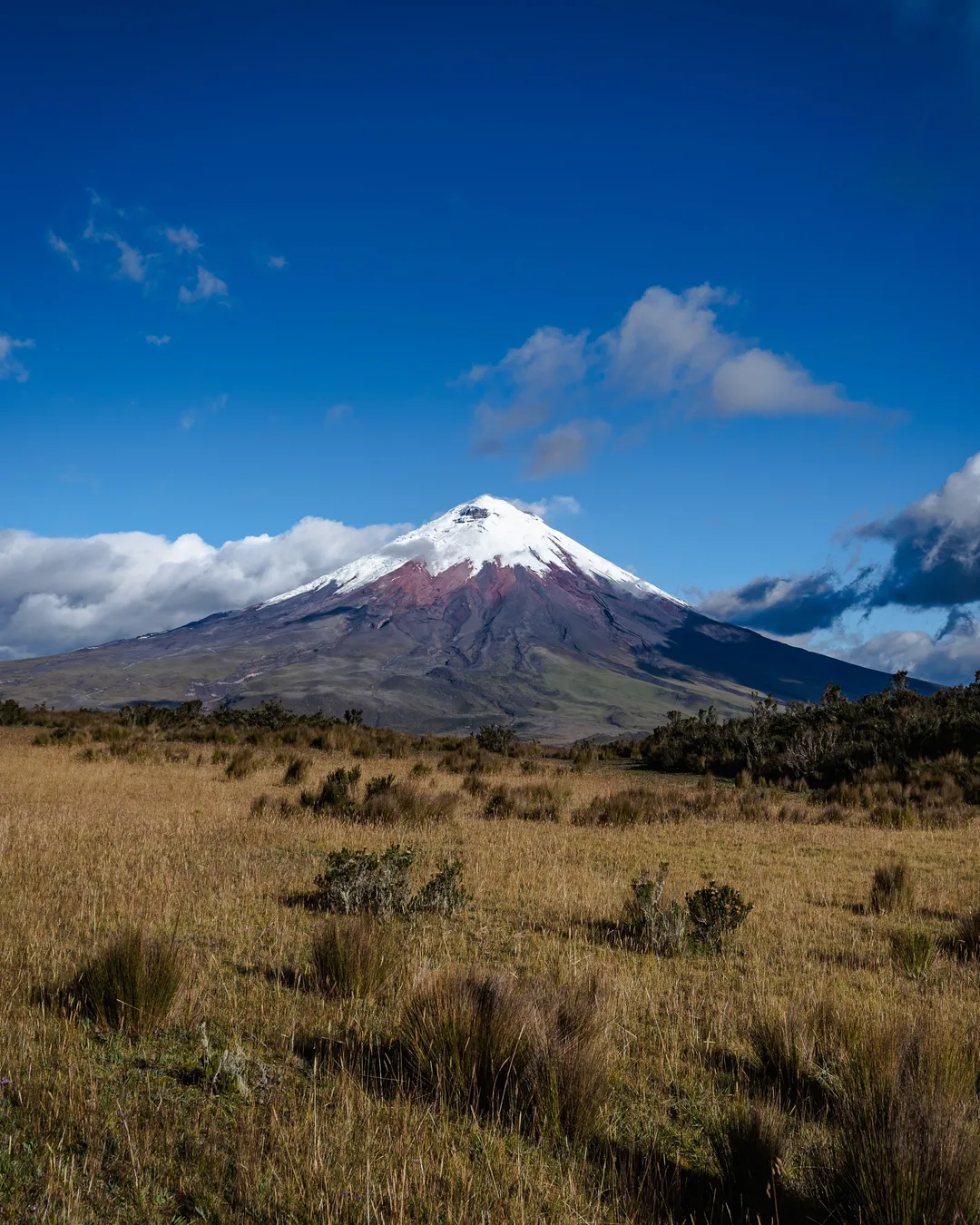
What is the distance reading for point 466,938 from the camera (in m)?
6.98

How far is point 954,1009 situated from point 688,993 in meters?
1.79

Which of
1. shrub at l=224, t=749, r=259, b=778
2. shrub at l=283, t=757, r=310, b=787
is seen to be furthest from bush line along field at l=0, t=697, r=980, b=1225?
shrub at l=224, t=749, r=259, b=778

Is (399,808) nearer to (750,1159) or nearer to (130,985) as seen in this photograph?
(130,985)

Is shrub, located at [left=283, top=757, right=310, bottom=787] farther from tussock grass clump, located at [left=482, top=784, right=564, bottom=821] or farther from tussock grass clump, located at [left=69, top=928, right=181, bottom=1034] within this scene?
tussock grass clump, located at [left=69, top=928, right=181, bottom=1034]

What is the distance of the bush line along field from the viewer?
3.09 metres

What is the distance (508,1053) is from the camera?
13.3ft

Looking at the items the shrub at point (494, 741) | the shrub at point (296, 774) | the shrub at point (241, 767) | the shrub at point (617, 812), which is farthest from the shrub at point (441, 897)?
the shrub at point (494, 741)

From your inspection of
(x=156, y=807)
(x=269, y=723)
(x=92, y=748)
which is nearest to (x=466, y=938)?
(x=156, y=807)

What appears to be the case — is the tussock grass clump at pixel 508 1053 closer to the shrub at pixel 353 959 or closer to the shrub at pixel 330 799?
the shrub at pixel 353 959

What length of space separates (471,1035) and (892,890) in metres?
6.96

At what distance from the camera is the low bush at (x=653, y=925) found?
6.95m

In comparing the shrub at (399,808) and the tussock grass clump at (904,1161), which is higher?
the tussock grass clump at (904,1161)

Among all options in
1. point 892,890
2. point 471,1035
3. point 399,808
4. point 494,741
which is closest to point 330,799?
point 399,808

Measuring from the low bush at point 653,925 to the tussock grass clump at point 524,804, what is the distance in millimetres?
7836
